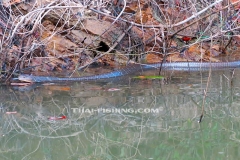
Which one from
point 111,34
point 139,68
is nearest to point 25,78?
point 139,68

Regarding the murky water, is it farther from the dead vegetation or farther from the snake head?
the dead vegetation

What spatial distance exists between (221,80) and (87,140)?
3.19 m

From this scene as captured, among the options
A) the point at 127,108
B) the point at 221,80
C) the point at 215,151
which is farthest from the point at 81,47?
the point at 215,151

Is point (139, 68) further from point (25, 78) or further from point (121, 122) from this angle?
point (121, 122)

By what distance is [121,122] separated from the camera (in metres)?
4.27

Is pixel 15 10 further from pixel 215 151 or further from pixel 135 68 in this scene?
pixel 215 151

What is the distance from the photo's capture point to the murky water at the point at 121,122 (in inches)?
137

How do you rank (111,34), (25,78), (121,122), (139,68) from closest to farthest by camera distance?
(121,122) < (25,78) < (139,68) < (111,34)

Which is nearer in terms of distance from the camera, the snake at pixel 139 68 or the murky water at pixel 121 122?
the murky water at pixel 121 122

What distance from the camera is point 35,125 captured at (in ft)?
14.1

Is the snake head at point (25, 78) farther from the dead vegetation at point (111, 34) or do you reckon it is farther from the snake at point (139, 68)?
the dead vegetation at point (111, 34)

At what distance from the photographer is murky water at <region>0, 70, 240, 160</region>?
347 cm

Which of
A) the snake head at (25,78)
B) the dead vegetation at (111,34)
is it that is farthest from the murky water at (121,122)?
the dead vegetation at (111,34)

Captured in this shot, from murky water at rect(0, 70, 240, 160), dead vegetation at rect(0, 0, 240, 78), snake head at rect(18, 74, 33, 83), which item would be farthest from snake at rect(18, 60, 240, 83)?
murky water at rect(0, 70, 240, 160)
